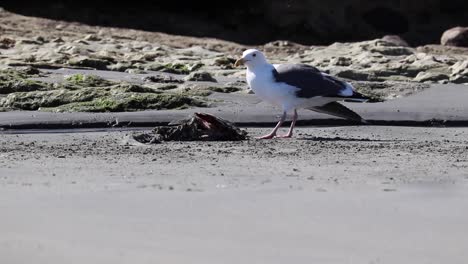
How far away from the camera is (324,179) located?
7309 millimetres

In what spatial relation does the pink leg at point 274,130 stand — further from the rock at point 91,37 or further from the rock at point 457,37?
the rock at point 457,37

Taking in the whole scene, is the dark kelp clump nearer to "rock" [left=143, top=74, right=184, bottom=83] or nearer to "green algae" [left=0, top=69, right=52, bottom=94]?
"green algae" [left=0, top=69, right=52, bottom=94]

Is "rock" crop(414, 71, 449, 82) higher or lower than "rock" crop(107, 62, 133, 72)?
higher

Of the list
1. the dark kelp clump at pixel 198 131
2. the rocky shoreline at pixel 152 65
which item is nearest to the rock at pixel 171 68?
the rocky shoreline at pixel 152 65

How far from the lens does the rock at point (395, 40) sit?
770 inches

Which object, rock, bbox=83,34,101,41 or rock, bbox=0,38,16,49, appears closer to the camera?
rock, bbox=0,38,16,49

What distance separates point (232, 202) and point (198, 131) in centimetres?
312

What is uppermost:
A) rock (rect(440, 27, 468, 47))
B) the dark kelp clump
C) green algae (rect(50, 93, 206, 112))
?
rock (rect(440, 27, 468, 47))

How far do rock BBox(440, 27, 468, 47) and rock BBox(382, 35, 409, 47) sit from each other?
69 centimetres

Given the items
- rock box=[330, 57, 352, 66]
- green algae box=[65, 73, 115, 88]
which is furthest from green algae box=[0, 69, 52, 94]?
rock box=[330, 57, 352, 66]

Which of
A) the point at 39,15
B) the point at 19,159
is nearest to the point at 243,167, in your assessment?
the point at 19,159

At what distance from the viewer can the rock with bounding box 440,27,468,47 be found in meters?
20.3

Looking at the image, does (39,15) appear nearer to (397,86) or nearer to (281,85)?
(397,86)

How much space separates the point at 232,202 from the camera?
6.41 meters
